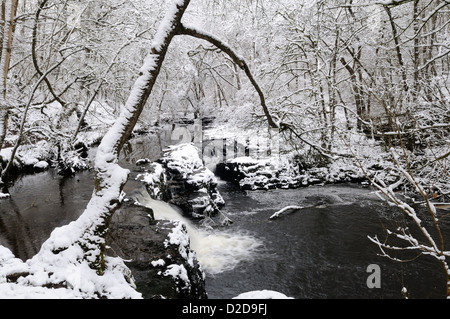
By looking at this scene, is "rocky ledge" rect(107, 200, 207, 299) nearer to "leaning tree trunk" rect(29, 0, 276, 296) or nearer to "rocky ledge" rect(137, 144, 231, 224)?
"leaning tree trunk" rect(29, 0, 276, 296)

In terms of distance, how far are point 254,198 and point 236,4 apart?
31.1 feet

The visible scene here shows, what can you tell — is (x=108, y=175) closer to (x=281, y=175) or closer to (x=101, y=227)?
(x=101, y=227)

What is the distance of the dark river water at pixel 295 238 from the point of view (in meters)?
6.61

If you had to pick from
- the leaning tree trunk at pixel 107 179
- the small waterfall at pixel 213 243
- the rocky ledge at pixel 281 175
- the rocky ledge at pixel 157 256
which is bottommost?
the small waterfall at pixel 213 243

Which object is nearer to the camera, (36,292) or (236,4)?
(36,292)

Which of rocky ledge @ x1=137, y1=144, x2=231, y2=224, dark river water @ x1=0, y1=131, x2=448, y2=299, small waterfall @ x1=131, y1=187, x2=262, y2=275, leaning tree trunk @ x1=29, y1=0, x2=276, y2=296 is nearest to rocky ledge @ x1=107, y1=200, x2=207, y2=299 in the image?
dark river water @ x1=0, y1=131, x2=448, y2=299

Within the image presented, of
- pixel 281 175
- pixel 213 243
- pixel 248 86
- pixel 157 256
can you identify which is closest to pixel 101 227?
pixel 157 256

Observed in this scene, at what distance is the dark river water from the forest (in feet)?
2.92

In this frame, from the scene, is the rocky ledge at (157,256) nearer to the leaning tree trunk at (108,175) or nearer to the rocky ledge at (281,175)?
the leaning tree trunk at (108,175)

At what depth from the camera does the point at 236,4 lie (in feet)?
12.7

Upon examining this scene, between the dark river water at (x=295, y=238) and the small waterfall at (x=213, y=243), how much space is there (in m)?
0.20

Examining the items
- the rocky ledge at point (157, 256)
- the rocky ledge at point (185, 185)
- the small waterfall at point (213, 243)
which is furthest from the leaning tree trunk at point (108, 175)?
the rocky ledge at point (185, 185)

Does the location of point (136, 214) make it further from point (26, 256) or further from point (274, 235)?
point (274, 235)

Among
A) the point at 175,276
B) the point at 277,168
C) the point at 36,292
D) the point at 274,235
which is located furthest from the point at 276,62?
the point at 36,292
